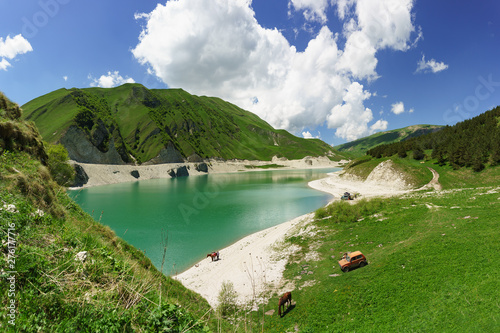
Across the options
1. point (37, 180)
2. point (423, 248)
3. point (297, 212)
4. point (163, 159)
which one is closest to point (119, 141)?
point (163, 159)

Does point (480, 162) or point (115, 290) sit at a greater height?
point (480, 162)

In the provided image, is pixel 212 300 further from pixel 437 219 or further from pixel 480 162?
pixel 480 162

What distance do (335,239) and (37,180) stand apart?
2494cm

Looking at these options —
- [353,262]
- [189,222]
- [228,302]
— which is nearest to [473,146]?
[353,262]

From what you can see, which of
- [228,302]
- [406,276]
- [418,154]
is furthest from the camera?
[418,154]

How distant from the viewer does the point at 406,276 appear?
12.2 metres

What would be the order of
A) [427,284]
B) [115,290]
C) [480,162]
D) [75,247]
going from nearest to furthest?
[115,290], [75,247], [427,284], [480,162]

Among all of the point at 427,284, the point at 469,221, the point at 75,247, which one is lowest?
the point at 427,284

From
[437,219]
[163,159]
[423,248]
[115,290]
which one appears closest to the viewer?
[115,290]

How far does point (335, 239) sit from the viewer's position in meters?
22.5

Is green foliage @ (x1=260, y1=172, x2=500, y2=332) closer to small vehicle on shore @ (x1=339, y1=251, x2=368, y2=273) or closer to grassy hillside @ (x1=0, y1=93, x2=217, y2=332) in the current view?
small vehicle on shore @ (x1=339, y1=251, x2=368, y2=273)

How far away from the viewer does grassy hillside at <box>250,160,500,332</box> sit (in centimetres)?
884

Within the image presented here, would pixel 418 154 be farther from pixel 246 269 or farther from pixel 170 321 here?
pixel 170 321

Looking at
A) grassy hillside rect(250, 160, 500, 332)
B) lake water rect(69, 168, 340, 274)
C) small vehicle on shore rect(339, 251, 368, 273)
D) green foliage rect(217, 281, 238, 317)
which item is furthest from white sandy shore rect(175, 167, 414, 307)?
small vehicle on shore rect(339, 251, 368, 273)
